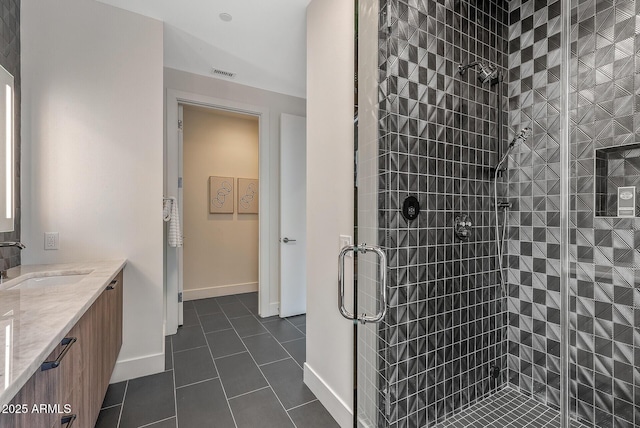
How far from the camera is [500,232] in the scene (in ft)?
5.27

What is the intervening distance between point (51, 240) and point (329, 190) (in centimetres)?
194

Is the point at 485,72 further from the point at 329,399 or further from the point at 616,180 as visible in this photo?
the point at 329,399

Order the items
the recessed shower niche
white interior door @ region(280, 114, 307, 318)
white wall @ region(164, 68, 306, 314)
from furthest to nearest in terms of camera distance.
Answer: white interior door @ region(280, 114, 307, 318) → white wall @ region(164, 68, 306, 314) → the recessed shower niche

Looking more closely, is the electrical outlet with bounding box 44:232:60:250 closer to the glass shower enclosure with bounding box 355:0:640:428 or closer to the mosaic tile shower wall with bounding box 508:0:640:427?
the glass shower enclosure with bounding box 355:0:640:428

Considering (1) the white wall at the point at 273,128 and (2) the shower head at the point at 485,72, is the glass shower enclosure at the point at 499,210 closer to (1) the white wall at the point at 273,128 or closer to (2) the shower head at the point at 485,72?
(2) the shower head at the point at 485,72

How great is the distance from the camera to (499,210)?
160 centimetres

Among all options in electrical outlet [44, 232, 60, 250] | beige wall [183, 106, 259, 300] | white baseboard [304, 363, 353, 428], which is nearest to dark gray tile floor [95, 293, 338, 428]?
white baseboard [304, 363, 353, 428]

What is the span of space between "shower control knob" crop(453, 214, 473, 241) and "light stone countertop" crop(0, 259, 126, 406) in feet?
5.53

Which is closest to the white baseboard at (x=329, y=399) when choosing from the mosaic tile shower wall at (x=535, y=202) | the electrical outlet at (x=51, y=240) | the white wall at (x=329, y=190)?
the white wall at (x=329, y=190)

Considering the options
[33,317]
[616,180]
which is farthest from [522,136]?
[33,317]

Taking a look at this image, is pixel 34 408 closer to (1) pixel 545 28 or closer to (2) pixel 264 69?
(1) pixel 545 28

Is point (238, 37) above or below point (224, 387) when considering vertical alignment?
above

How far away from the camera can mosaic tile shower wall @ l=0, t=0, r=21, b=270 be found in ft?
5.38

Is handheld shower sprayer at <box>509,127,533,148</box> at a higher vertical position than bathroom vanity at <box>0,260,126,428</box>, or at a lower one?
higher
